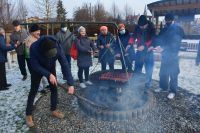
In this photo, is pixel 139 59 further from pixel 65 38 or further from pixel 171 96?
pixel 65 38

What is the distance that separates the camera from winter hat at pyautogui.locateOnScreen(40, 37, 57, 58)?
12.3 ft

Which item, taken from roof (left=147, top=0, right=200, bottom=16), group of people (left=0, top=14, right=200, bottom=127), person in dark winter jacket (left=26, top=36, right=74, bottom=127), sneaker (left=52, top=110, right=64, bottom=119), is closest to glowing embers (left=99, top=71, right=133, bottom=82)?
group of people (left=0, top=14, right=200, bottom=127)

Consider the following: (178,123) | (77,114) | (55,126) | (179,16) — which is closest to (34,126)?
(55,126)

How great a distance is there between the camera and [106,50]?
6672 mm

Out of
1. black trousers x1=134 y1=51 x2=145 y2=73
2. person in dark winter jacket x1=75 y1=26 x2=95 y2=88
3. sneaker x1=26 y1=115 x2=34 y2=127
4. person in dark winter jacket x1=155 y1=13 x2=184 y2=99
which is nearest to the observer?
sneaker x1=26 y1=115 x2=34 y2=127

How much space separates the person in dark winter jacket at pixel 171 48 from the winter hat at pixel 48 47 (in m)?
2.89

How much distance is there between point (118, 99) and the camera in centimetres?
466

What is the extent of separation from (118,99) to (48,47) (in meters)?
1.81

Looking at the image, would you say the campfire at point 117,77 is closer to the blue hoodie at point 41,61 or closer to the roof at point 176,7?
the blue hoodie at point 41,61

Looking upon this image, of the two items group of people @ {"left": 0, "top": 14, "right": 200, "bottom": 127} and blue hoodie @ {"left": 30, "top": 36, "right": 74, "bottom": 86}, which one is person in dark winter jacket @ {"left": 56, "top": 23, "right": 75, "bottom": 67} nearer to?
group of people @ {"left": 0, "top": 14, "right": 200, "bottom": 127}

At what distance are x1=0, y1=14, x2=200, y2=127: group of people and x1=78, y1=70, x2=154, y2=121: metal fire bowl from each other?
0.50 meters

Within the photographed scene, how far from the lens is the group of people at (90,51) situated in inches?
160

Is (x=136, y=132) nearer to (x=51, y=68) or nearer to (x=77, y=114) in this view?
(x=77, y=114)

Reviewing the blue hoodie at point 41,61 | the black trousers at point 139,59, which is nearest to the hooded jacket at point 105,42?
the black trousers at point 139,59
